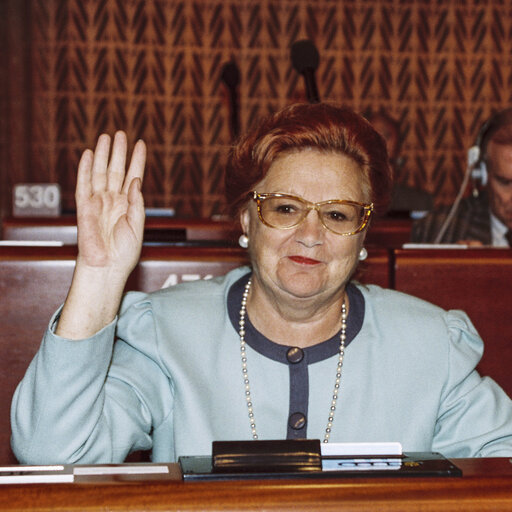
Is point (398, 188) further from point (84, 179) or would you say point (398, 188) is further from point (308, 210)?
point (84, 179)

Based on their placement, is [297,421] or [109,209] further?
[297,421]

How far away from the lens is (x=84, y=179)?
132 centimetres

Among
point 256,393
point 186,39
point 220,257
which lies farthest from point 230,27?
point 256,393

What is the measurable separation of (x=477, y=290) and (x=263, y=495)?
124 centimetres

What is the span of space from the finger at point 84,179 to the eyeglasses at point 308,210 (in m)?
0.34

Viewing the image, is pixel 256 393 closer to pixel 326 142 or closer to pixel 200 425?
pixel 200 425

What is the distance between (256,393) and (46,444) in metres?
0.39

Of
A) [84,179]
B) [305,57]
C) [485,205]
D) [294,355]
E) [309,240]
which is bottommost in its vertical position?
[294,355]

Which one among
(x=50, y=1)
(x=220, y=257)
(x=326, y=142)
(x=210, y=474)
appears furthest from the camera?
(x=50, y=1)

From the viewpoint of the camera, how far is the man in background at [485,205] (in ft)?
10.4

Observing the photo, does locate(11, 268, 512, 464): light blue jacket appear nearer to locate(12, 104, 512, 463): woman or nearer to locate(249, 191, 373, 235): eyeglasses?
locate(12, 104, 512, 463): woman

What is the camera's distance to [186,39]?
554 cm

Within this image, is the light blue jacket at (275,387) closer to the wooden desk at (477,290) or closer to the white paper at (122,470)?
the wooden desk at (477,290)

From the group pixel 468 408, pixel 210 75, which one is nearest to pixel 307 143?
pixel 468 408
